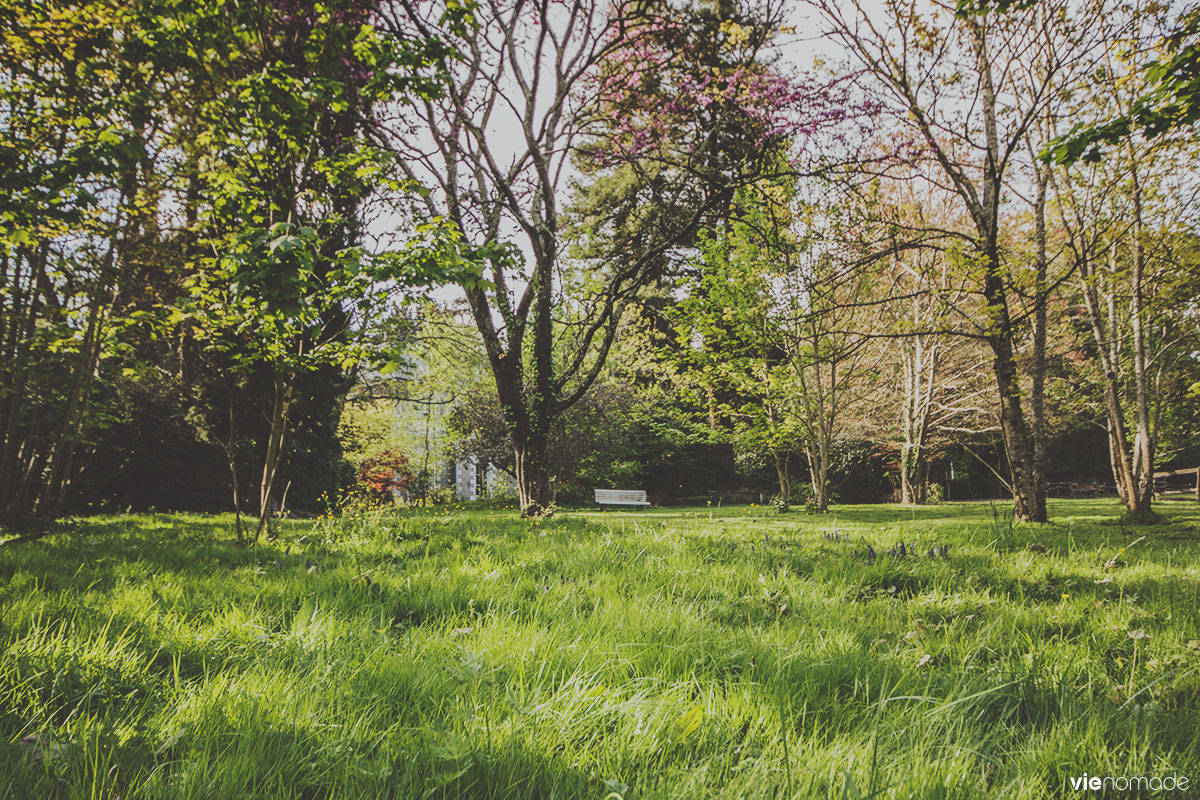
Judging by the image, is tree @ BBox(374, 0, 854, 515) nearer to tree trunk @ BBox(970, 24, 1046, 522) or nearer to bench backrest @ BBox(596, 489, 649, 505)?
tree trunk @ BBox(970, 24, 1046, 522)

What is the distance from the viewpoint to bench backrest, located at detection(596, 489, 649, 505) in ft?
61.3

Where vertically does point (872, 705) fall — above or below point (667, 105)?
below

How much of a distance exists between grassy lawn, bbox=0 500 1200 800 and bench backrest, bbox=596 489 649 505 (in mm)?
15895

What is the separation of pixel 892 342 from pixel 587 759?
17.9 meters

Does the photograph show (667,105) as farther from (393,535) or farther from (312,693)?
(312,693)

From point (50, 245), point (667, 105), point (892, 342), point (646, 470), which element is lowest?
point (646, 470)

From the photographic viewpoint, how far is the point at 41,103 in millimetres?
4523

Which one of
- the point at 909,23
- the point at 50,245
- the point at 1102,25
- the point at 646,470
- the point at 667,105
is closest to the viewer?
the point at 50,245

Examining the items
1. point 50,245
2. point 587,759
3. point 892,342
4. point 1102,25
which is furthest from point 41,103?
point 892,342

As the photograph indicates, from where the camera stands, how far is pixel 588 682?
1478mm

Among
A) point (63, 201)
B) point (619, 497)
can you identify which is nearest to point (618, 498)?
point (619, 497)

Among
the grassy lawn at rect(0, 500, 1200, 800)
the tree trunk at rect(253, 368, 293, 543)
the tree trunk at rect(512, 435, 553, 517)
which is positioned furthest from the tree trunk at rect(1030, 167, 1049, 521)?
the tree trunk at rect(253, 368, 293, 543)

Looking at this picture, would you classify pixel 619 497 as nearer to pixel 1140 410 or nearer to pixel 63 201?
pixel 1140 410

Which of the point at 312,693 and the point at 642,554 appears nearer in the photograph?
the point at 312,693
